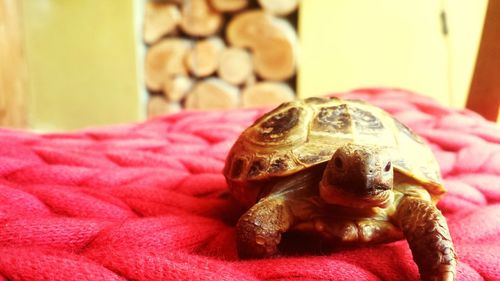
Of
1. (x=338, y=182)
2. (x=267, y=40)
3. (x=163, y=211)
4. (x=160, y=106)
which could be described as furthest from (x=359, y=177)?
(x=160, y=106)

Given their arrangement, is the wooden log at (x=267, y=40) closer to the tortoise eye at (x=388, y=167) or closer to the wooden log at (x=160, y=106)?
the wooden log at (x=160, y=106)

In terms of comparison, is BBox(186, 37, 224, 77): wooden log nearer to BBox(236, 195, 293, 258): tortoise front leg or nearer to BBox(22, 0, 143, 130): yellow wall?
BBox(22, 0, 143, 130): yellow wall

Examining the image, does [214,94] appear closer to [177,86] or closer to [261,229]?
[177,86]

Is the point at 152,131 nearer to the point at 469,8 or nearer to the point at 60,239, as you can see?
the point at 60,239

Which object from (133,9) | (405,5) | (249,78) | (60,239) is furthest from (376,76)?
(60,239)

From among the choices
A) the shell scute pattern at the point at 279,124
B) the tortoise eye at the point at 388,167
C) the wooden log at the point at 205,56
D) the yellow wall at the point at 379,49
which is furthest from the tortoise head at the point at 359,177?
the wooden log at the point at 205,56

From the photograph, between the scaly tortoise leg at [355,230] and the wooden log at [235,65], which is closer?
the scaly tortoise leg at [355,230]

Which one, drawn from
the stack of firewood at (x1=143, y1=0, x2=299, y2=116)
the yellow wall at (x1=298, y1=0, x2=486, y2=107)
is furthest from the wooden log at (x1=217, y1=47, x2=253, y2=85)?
the yellow wall at (x1=298, y1=0, x2=486, y2=107)
